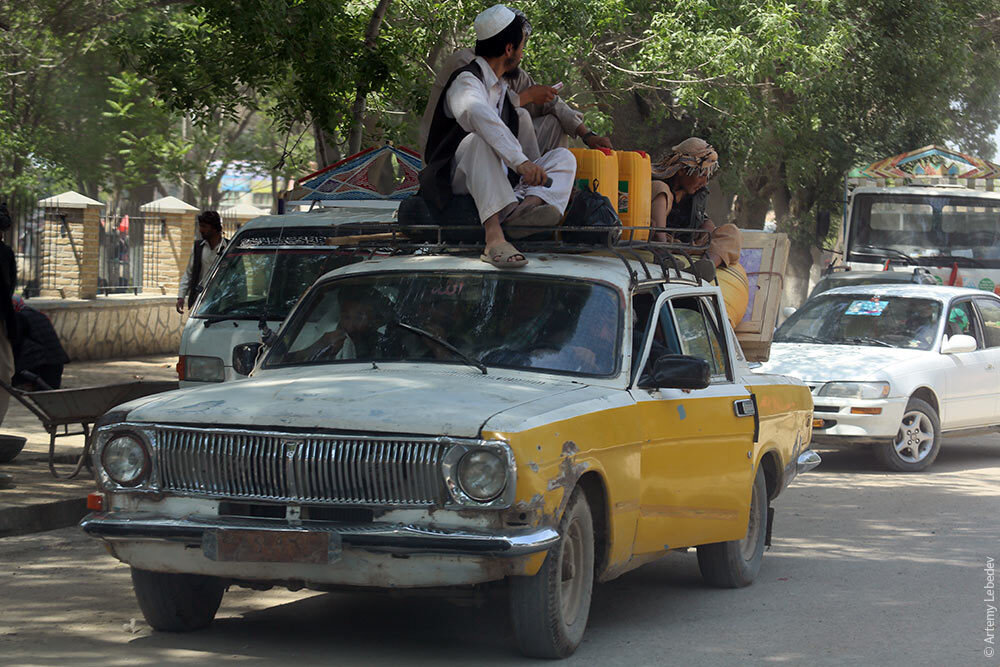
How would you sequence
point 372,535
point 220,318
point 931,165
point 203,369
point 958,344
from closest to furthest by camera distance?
point 372,535 → point 203,369 → point 220,318 → point 958,344 → point 931,165

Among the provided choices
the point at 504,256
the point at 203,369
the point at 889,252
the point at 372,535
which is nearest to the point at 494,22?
the point at 504,256

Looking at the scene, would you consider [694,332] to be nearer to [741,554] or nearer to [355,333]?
[741,554]

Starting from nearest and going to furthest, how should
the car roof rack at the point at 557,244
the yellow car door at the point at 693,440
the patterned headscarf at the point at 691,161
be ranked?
the yellow car door at the point at 693,440 < the car roof rack at the point at 557,244 < the patterned headscarf at the point at 691,161

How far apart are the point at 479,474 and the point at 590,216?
2.13m

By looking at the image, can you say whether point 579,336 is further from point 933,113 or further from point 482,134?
point 933,113

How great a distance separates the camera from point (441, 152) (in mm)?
7312

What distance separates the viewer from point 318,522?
540 centimetres

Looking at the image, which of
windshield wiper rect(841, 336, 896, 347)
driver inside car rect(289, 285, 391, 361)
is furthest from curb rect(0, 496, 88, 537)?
windshield wiper rect(841, 336, 896, 347)

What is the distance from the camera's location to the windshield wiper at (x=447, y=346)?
6.17m

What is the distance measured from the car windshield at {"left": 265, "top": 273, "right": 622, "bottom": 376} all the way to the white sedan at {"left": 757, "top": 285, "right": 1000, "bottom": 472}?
22.9ft

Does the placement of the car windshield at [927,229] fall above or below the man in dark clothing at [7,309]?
above

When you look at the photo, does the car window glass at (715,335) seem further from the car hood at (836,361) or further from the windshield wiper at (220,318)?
Answer: the car hood at (836,361)

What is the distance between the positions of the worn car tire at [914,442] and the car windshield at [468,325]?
7462mm

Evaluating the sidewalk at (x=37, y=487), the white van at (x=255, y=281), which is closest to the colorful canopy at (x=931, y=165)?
the white van at (x=255, y=281)
